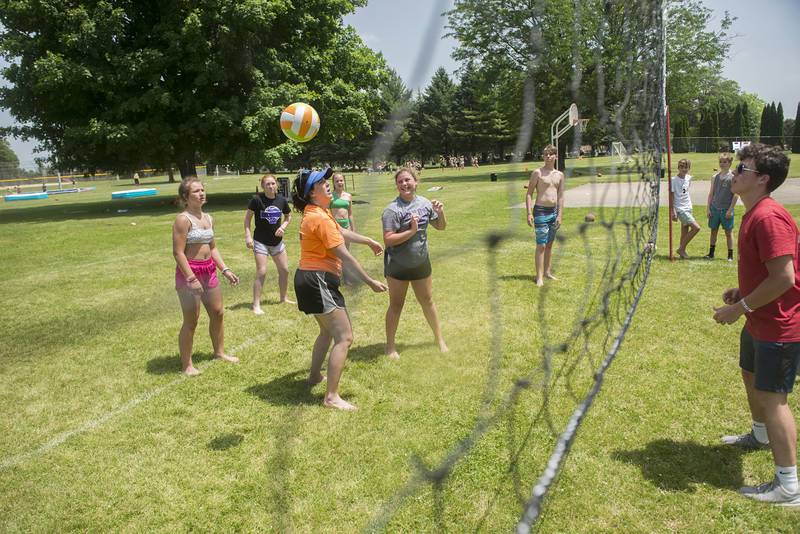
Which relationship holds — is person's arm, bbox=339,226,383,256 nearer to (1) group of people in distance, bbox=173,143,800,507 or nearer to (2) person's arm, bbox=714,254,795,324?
(1) group of people in distance, bbox=173,143,800,507

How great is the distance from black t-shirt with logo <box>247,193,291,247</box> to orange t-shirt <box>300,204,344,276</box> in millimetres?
Answer: 2657

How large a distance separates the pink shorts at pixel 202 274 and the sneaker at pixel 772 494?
425 centimetres

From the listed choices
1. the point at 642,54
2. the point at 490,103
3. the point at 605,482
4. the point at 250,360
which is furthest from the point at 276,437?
the point at 642,54

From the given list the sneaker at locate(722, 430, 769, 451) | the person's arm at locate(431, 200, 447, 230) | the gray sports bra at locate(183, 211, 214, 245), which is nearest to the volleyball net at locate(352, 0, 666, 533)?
the person's arm at locate(431, 200, 447, 230)

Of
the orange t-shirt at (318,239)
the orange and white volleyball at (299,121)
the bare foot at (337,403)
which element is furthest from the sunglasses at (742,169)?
the orange and white volleyball at (299,121)

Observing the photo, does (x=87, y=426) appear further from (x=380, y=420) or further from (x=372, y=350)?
(x=372, y=350)

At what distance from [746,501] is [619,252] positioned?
6.89 metres

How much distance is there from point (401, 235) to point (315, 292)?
986 millimetres

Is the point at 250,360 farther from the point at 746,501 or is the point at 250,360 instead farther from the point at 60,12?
the point at 60,12

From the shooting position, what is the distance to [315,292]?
377cm

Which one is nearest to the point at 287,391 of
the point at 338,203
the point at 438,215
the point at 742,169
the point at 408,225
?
the point at 408,225

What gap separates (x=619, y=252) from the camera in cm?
920

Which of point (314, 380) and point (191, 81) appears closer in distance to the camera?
point (314, 380)

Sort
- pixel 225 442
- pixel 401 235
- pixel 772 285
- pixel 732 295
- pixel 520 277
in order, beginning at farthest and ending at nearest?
1. pixel 520 277
2. pixel 401 235
3. pixel 225 442
4. pixel 732 295
5. pixel 772 285
